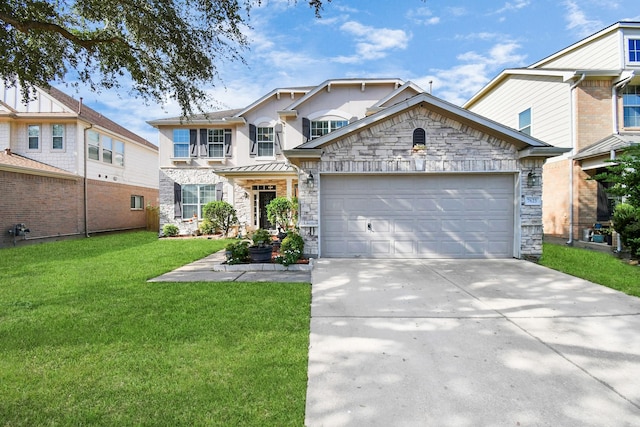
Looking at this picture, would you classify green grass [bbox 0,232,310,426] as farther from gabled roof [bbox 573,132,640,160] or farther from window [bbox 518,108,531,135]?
window [bbox 518,108,531,135]

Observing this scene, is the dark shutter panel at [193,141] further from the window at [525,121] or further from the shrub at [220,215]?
the window at [525,121]

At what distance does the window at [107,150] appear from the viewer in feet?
57.9

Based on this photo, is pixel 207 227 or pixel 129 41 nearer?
pixel 129 41

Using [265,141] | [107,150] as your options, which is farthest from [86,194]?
[265,141]

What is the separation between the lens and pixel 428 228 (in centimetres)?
898

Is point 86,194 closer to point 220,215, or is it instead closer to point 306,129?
point 220,215

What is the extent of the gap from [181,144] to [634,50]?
1953cm

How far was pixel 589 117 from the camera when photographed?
11.6 meters

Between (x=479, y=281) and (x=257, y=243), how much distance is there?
203 inches

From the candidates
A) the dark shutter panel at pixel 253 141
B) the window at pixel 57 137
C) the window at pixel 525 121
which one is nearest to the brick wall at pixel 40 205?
the window at pixel 57 137

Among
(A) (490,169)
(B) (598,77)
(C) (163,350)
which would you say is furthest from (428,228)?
(B) (598,77)

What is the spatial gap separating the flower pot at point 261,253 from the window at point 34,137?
14612 millimetres

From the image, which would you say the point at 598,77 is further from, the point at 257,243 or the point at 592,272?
the point at 257,243

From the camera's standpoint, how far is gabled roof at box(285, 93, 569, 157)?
841cm
